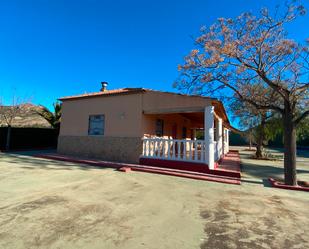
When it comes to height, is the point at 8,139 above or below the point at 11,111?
below

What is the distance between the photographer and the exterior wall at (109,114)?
417 inches

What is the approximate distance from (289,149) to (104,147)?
29.1ft

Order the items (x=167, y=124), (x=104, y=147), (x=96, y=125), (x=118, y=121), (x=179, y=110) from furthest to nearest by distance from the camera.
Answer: (x=167, y=124) → (x=96, y=125) → (x=104, y=147) → (x=118, y=121) → (x=179, y=110)

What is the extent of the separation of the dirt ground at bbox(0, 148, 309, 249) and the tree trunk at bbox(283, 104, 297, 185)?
41.8 inches

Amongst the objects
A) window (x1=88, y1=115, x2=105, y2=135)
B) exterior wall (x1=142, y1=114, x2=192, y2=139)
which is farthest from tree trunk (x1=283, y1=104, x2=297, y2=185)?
window (x1=88, y1=115, x2=105, y2=135)

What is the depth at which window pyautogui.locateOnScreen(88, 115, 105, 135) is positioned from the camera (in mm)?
11750

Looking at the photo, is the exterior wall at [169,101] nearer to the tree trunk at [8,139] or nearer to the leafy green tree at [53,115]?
the tree trunk at [8,139]

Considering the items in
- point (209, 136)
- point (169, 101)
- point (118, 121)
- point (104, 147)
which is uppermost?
point (169, 101)

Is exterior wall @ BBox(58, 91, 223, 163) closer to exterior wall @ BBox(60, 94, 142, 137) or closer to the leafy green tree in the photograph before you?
exterior wall @ BBox(60, 94, 142, 137)

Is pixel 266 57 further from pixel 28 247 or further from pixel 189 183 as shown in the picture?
pixel 28 247

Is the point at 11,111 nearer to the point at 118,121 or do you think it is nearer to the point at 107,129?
the point at 107,129

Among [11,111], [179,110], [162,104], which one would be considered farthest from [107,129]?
[11,111]

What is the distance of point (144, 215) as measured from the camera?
3.96m

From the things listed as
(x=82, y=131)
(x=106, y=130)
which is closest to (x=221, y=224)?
(x=106, y=130)
